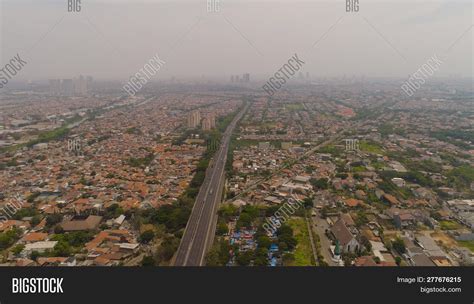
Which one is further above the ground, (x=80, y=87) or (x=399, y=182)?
(x=80, y=87)

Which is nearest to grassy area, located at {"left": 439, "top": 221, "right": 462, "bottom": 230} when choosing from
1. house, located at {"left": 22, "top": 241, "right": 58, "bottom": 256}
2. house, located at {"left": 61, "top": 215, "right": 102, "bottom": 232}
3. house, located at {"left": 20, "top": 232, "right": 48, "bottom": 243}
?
house, located at {"left": 61, "top": 215, "right": 102, "bottom": 232}

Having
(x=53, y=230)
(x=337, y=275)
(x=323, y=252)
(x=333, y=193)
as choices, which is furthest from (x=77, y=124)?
(x=337, y=275)

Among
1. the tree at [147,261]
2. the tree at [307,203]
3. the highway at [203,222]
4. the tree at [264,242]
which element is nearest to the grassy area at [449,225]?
the tree at [307,203]

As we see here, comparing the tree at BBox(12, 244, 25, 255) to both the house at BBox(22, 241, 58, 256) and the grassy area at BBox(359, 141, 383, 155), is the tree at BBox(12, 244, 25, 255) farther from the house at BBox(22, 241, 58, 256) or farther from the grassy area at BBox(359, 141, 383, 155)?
the grassy area at BBox(359, 141, 383, 155)

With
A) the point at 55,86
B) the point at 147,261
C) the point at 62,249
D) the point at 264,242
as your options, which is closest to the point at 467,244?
the point at 264,242

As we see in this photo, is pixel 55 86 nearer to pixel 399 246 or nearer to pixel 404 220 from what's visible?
pixel 404 220

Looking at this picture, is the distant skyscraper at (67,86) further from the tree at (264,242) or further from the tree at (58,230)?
the tree at (264,242)

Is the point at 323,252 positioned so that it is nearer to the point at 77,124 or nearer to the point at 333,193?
the point at 333,193
